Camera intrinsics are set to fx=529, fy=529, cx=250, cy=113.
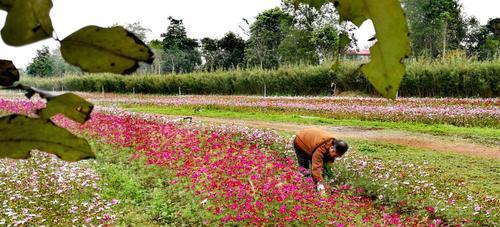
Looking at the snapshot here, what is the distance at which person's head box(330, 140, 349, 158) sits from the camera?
21.9ft

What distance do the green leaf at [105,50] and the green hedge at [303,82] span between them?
12.1m

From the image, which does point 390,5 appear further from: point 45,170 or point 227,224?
point 45,170

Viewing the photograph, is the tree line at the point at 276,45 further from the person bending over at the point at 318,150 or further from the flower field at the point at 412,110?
the person bending over at the point at 318,150

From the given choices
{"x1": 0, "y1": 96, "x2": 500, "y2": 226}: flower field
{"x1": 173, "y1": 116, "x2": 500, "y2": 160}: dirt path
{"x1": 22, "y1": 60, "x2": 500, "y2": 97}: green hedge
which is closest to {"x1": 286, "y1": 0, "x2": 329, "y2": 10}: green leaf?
{"x1": 0, "y1": 96, "x2": 500, "y2": 226}: flower field

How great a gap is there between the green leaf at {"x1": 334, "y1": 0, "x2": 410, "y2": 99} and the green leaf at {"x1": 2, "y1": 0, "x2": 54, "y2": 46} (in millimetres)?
145

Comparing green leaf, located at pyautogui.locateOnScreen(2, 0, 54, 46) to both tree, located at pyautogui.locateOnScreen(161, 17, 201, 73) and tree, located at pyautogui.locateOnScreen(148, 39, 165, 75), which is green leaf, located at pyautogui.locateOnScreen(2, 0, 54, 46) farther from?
tree, located at pyautogui.locateOnScreen(161, 17, 201, 73)

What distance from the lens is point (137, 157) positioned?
865cm

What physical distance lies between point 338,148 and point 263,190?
4.13 ft

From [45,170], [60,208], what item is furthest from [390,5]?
[45,170]

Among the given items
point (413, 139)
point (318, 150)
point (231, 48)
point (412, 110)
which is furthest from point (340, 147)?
point (231, 48)

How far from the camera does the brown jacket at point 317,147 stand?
22.2ft

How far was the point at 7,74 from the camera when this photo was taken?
296mm

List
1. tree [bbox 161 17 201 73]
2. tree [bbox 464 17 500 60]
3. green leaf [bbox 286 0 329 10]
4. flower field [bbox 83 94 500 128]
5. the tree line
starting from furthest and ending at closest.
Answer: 1. tree [bbox 161 17 201 73]
2. tree [bbox 464 17 500 60]
3. the tree line
4. flower field [bbox 83 94 500 128]
5. green leaf [bbox 286 0 329 10]

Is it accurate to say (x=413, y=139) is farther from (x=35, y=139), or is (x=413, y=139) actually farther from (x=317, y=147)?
(x=35, y=139)
